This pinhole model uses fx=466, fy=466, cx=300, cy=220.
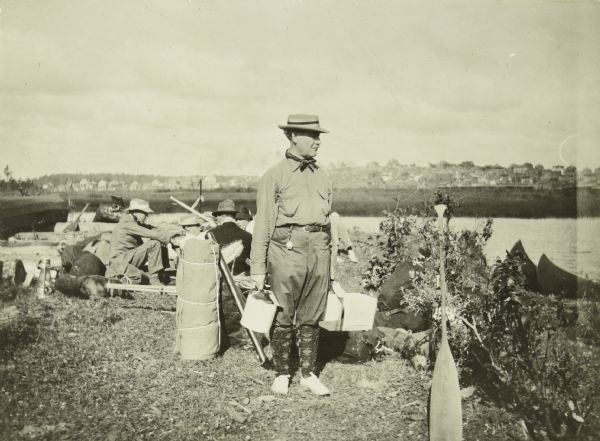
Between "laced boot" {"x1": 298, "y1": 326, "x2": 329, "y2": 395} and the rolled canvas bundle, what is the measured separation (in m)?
1.01

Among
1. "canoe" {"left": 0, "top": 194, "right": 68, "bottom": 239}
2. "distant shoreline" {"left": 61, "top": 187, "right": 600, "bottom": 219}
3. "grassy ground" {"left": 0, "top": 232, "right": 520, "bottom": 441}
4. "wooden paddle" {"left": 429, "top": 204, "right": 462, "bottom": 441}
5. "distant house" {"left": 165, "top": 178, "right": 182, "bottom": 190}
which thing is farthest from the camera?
"distant house" {"left": 165, "top": 178, "right": 182, "bottom": 190}

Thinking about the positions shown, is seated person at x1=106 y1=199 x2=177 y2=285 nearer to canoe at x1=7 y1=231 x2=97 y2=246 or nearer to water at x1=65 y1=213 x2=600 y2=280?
canoe at x1=7 y1=231 x2=97 y2=246

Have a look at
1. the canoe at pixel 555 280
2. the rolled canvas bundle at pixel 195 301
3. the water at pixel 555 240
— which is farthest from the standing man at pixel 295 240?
the canoe at pixel 555 280

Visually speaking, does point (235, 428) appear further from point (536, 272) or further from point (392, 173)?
point (392, 173)

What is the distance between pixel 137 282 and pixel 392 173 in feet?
27.8

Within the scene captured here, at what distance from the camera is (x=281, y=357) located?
13.0 ft

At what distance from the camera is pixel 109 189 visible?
736 inches

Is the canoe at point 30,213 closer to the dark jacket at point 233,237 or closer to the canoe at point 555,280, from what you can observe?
the dark jacket at point 233,237

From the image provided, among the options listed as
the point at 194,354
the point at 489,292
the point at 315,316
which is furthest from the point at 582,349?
the point at 194,354

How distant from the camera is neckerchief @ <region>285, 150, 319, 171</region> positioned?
3.88 m

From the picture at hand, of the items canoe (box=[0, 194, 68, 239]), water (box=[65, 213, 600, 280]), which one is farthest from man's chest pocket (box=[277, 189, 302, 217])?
canoe (box=[0, 194, 68, 239])

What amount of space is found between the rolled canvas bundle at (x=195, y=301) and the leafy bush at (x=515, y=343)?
2.07 m

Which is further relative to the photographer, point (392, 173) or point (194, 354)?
point (392, 173)

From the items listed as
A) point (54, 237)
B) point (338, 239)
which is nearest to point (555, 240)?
point (338, 239)
